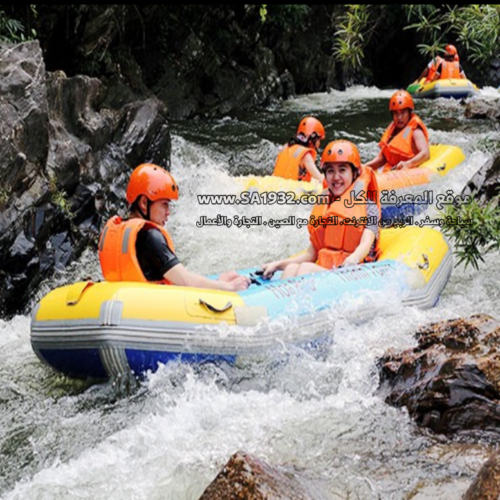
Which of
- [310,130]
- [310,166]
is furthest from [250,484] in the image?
[310,130]

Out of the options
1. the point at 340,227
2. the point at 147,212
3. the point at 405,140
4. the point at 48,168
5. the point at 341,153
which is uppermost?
the point at 341,153

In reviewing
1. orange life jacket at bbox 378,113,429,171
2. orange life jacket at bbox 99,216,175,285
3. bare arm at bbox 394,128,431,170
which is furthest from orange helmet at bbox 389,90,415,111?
orange life jacket at bbox 99,216,175,285

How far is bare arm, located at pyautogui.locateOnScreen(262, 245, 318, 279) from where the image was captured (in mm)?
5375

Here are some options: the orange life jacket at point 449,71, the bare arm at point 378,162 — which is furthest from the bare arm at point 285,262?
the orange life jacket at point 449,71

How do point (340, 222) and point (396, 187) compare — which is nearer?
point (340, 222)

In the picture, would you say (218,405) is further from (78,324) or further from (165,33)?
(165,33)

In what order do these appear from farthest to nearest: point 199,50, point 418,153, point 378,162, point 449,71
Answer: point 449,71, point 199,50, point 378,162, point 418,153

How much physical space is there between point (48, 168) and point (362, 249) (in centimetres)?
302

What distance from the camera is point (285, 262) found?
551cm

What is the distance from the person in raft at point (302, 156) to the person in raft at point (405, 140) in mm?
966

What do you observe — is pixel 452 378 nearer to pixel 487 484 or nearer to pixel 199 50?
pixel 487 484

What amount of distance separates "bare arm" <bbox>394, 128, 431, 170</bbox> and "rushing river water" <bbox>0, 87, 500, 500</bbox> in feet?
7.92

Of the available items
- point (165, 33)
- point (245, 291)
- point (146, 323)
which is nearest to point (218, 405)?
point (146, 323)

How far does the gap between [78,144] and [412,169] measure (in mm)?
3870
